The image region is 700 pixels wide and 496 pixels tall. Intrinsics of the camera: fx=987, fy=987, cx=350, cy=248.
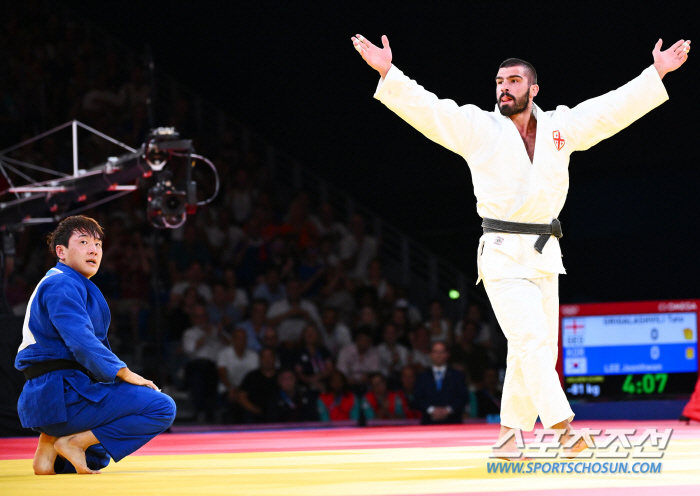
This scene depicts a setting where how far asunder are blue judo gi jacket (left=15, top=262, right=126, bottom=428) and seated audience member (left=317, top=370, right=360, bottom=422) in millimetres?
5196

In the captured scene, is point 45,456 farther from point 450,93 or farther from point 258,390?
point 450,93

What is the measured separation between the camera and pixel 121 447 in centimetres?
356

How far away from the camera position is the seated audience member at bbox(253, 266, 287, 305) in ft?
32.0

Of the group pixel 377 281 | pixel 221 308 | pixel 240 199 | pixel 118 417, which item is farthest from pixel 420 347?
pixel 118 417

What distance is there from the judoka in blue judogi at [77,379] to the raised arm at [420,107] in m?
1.25

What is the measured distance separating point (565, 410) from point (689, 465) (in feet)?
1.60

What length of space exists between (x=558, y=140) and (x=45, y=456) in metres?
2.27

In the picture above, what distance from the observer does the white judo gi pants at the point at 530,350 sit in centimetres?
356

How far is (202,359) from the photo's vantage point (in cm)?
845

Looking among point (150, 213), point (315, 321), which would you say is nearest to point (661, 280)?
point (315, 321)

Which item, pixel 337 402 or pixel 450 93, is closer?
pixel 337 402

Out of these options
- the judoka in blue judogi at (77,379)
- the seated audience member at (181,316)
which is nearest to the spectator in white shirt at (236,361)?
the seated audience member at (181,316)

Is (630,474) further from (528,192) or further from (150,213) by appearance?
(150,213)

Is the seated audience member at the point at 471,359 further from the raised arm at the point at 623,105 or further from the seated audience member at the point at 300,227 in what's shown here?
the raised arm at the point at 623,105
